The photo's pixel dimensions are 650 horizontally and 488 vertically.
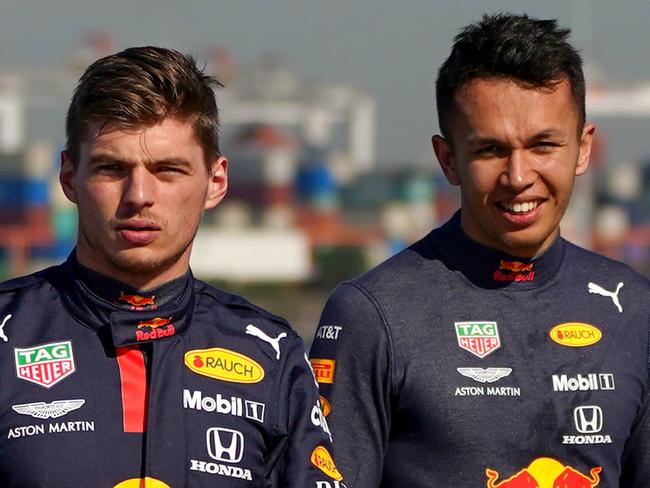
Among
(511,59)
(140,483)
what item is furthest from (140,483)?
(511,59)

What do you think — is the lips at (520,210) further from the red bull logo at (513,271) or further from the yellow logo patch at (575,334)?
the yellow logo patch at (575,334)

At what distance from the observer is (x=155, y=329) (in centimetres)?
306

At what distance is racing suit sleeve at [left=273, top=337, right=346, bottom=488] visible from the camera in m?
3.04

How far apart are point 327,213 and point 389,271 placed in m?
77.3

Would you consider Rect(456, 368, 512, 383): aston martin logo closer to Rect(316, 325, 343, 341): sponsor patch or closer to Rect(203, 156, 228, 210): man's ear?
Rect(316, 325, 343, 341): sponsor patch

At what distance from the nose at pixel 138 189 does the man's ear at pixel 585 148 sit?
121 cm

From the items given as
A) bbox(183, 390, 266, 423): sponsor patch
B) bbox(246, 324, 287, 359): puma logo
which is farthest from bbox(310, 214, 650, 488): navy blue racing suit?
bbox(183, 390, 266, 423): sponsor patch

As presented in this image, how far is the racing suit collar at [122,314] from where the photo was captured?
9.93 ft

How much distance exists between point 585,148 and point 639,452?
799 millimetres

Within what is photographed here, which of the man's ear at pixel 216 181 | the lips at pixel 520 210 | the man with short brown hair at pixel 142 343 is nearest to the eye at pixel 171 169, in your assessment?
the man with short brown hair at pixel 142 343

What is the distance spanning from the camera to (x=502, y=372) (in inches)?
140

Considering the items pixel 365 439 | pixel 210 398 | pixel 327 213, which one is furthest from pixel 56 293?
pixel 327 213

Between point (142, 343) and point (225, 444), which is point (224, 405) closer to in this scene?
point (225, 444)

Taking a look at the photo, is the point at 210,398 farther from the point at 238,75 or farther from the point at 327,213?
the point at 238,75
